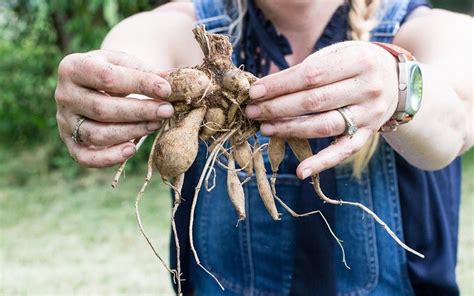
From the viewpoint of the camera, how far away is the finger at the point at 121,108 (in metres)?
1.12

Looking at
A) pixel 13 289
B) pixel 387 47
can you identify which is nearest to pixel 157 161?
pixel 387 47

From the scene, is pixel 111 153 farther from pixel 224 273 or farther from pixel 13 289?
pixel 13 289

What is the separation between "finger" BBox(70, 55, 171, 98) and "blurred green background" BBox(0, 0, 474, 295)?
2090mm

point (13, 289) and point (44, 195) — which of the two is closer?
point (13, 289)

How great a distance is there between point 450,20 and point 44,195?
11.4 ft

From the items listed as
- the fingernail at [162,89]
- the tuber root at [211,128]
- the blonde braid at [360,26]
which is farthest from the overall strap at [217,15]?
the fingernail at [162,89]

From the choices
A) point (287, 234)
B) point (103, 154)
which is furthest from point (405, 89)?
point (287, 234)

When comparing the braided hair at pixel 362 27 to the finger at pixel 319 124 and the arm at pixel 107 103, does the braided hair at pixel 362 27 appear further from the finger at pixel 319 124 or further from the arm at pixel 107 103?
the arm at pixel 107 103

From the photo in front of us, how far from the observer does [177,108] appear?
1.18m

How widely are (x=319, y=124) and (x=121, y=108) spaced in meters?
0.30

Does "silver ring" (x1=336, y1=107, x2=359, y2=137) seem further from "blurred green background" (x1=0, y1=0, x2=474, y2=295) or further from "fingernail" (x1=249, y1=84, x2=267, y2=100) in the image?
"blurred green background" (x1=0, y1=0, x2=474, y2=295)

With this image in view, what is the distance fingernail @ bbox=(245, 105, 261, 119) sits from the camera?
1.12 metres

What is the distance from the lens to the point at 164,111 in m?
1.13

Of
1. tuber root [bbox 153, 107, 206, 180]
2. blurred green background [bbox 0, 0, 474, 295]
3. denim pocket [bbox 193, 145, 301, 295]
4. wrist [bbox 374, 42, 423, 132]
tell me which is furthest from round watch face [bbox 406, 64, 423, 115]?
blurred green background [bbox 0, 0, 474, 295]
